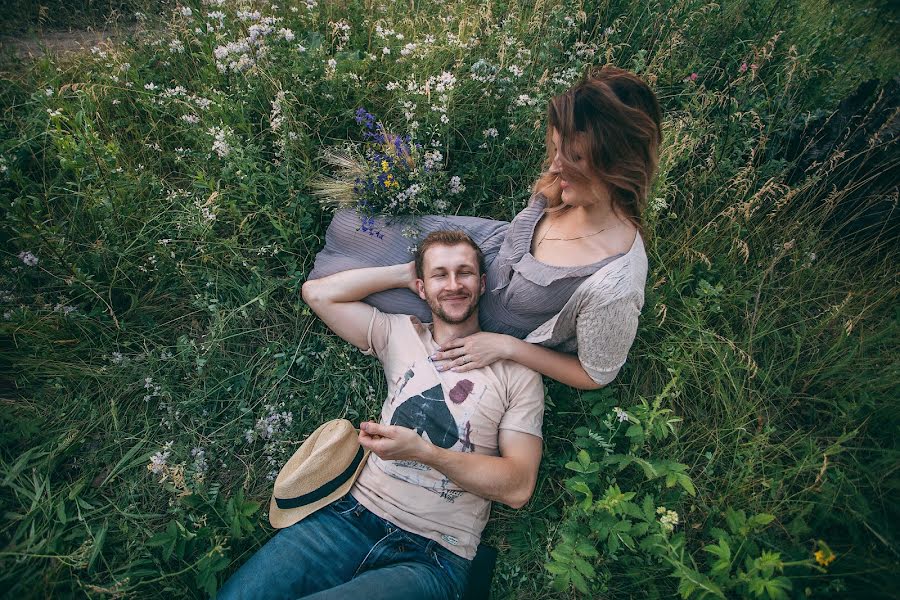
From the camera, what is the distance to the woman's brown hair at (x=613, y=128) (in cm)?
232

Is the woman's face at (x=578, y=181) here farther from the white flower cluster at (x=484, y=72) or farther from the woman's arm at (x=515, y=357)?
the white flower cluster at (x=484, y=72)

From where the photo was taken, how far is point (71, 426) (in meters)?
2.98

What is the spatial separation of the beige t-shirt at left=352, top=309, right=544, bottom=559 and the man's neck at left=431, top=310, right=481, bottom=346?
192 mm

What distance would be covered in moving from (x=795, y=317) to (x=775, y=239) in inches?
24.1

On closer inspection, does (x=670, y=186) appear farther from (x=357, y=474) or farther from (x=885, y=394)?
(x=357, y=474)

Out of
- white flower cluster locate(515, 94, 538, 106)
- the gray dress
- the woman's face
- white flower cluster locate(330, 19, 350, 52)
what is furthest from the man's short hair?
white flower cluster locate(330, 19, 350, 52)

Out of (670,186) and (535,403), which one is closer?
(535,403)

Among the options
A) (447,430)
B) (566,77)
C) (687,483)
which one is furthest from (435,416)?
(566,77)

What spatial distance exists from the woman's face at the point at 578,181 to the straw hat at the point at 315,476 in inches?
76.7

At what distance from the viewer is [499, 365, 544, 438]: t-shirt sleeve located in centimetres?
266

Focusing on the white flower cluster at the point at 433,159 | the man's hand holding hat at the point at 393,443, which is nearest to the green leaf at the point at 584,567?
the man's hand holding hat at the point at 393,443

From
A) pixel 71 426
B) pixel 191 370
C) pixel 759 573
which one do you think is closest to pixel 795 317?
pixel 759 573

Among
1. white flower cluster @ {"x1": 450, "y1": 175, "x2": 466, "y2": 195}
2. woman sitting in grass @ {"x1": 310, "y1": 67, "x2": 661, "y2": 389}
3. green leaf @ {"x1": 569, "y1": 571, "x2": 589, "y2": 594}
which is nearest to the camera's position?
green leaf @ {"x1": 569, "y1": 571, "x2": 589, "y2": 594}

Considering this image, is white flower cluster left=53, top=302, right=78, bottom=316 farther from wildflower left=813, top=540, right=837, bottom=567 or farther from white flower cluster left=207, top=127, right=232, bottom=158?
wildflower left=813, top=540, right=837, bottom=567
